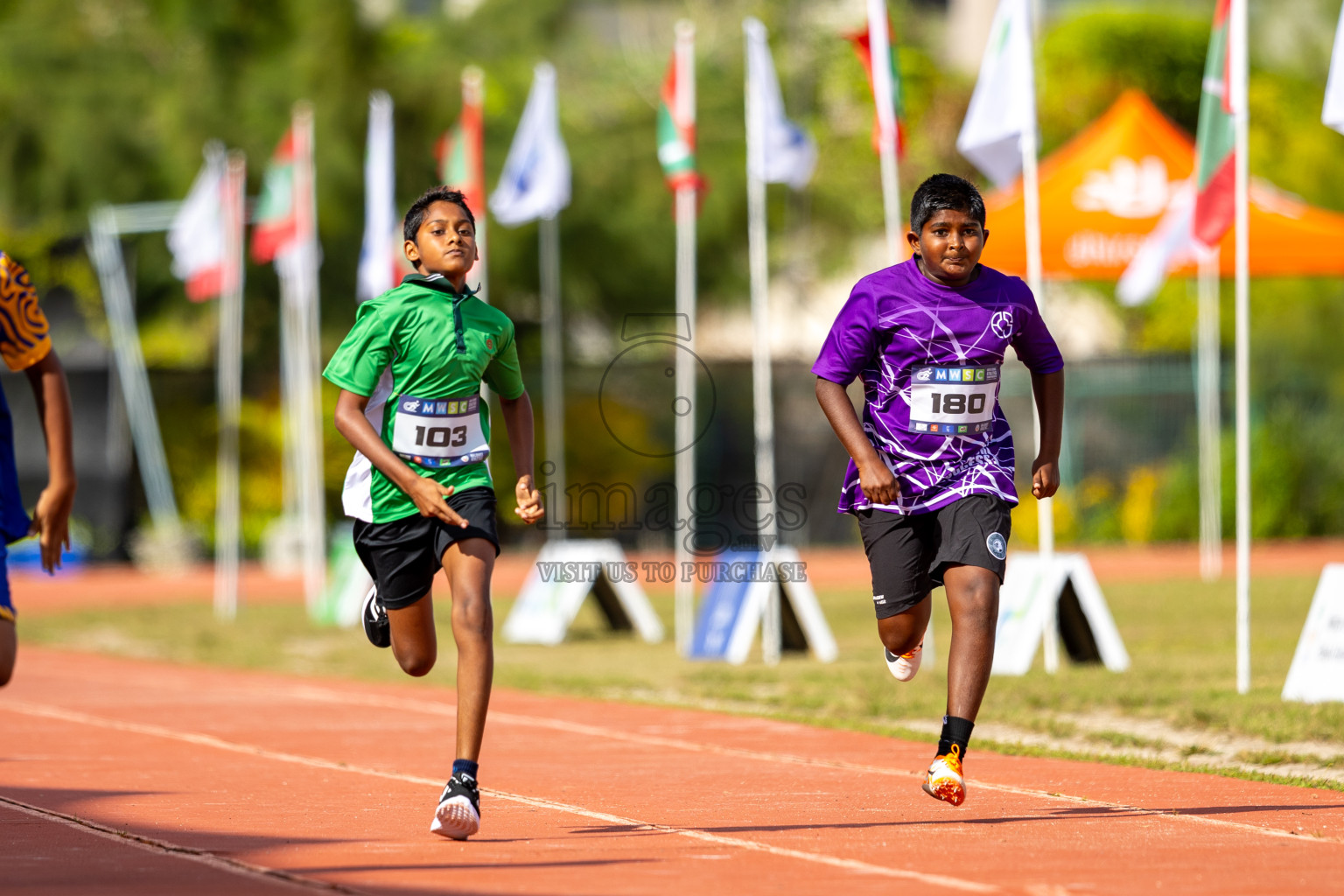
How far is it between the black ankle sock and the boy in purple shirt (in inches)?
4.1

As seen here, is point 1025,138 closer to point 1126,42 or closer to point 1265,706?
point 1265,706

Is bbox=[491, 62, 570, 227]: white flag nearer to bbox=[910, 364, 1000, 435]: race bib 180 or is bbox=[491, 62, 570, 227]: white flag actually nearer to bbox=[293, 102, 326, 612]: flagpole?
bbox=[293, 102, 326, 612]: flagpole

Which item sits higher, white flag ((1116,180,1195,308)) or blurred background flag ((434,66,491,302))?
blurred background flag ((434,66,491,302))

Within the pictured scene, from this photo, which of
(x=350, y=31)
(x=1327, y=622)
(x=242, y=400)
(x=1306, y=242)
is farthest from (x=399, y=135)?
(x=1327, y=622)

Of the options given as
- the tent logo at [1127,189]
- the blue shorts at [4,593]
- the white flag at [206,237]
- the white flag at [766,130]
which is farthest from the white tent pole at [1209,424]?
the blue shorts at [4,593]

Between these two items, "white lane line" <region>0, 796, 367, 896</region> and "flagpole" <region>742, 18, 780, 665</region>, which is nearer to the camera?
"white lane line" <region>0, 796, 367, 896</region>

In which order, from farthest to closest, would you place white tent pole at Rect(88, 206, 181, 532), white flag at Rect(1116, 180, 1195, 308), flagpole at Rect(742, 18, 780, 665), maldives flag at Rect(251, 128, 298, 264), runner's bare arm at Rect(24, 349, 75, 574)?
white tent pole at Rect(88, 206, 181, 532), maldives flag at Rect(251, 128, 298, 264), white flag at Rect(1116, 180, 1195, 308), flagpole at Rect(742, 18, 780, 665), runner's bare arm at Rect(24, 349, 75, 574)

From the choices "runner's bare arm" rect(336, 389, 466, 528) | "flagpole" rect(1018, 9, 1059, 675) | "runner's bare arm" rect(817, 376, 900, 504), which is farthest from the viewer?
"flagpole" rect(1018, 9, 1059, 675)

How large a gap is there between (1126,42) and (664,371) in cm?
2256

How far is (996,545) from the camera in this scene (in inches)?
270

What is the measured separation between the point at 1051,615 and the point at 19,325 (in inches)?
315

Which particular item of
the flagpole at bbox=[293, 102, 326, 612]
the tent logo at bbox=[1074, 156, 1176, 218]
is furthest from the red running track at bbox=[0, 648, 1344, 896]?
the tent logo at bbox=[1074, 156, 1176, 218]

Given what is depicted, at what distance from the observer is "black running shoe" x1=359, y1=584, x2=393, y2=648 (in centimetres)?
678

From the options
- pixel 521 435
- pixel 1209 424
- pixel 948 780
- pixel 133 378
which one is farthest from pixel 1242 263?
pixel 133 378
